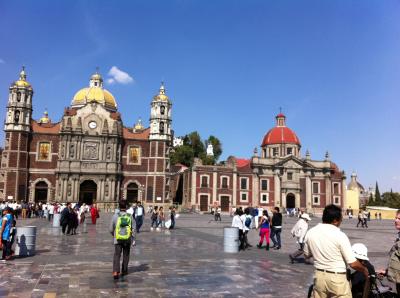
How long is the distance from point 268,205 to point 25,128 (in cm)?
3559

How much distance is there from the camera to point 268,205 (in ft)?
198

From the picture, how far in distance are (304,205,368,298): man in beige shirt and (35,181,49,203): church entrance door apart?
51.5 metres

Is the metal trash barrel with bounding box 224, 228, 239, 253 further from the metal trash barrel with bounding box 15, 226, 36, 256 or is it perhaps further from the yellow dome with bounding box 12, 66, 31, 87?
the yellow dome with bounding box 12, 66, 31, 87

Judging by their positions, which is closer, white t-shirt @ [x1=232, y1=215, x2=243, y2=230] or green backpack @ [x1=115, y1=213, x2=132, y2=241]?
green backpack @ [x1=115, y1=213, x2=132, y2=241]

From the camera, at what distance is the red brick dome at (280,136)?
214 ft

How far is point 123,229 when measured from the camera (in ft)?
29.7

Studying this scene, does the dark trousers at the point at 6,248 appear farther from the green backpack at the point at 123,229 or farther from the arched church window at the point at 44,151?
the arched church window at the point at 44,151

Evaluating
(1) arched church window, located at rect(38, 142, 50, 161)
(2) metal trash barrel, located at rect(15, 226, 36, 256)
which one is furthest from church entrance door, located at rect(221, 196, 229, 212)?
(2) metal trash barrel, located at rect(15, 226, 36, 256)

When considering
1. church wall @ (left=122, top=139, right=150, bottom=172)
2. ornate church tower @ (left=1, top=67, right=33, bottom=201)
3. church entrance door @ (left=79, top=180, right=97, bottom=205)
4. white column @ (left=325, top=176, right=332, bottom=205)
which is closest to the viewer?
ornate church tower @ (left=1, top=67, right=33, bottom=201)

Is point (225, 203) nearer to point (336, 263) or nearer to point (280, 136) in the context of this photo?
point (280, 136)

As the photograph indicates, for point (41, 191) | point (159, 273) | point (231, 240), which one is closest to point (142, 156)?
point (41, 191)

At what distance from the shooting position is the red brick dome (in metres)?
65.1

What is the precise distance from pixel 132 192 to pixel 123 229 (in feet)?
153

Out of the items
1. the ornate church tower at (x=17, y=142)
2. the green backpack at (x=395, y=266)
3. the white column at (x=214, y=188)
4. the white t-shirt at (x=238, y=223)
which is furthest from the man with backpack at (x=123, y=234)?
the white column at (x=214, y=188)
